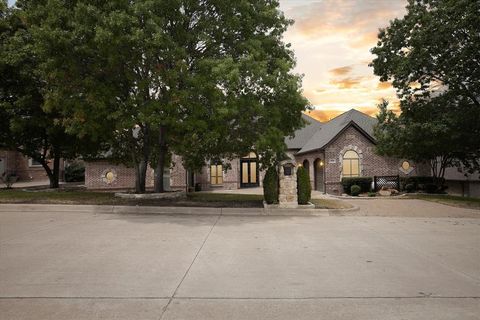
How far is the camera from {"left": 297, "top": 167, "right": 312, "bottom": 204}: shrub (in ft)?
51.0

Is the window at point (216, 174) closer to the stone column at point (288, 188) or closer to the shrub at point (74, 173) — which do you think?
the stone column at point (288, 188)

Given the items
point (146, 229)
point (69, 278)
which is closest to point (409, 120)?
point (146, 229)

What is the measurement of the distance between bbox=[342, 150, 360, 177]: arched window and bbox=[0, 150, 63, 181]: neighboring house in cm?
3413

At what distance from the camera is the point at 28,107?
65.5 feet

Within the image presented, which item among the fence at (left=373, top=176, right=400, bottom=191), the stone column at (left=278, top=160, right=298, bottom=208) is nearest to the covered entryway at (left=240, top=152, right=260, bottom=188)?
the fence at (left=373, top=176, right=400, bottom=191)

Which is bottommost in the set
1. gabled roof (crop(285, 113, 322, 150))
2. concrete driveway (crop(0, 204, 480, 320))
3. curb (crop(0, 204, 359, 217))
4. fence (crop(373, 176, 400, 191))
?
concrete driveway (crop(0, 204, 480, 320))

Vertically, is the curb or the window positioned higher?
the window

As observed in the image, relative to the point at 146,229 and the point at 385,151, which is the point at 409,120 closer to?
the point at 385,151

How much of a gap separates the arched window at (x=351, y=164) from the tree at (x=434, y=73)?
4337 millimetres

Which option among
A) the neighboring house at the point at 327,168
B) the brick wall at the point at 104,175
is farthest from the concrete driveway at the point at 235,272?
the brick wall at the point at 104,175

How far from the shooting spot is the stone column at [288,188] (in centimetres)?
1507

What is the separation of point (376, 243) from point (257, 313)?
536 cm

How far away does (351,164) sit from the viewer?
2783 centimetres

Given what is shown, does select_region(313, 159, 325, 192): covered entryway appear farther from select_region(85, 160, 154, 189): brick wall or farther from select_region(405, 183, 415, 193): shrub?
select_region(85, 160, 154, 189): brick wall
